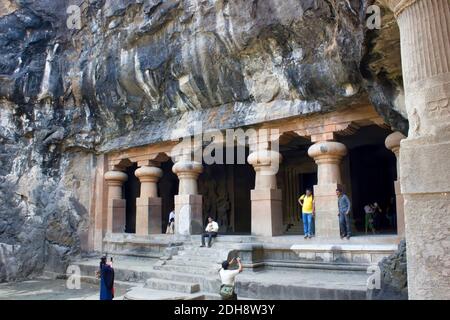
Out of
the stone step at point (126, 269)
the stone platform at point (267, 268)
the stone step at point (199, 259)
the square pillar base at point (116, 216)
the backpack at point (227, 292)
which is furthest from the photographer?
the square pillar base at point (116, 216)

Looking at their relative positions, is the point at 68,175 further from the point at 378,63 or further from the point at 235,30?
the point at 378,63

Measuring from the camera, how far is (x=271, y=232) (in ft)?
27.6

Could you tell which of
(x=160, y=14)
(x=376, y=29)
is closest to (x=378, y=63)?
(x=376, y=29)

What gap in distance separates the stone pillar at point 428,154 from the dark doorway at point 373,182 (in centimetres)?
904

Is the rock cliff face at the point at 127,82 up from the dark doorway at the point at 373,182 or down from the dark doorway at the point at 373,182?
up

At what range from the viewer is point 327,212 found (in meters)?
7.77

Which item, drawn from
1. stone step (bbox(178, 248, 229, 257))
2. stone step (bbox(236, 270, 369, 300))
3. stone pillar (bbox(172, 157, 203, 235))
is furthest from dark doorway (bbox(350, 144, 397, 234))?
stone step (bbox(178, 248, 229, 257))

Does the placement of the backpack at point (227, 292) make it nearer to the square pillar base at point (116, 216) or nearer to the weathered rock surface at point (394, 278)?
the weathered rock surface at point (394, 278)

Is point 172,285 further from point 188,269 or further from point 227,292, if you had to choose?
point 227,292

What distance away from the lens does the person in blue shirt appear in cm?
745

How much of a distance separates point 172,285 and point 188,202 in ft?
9.16

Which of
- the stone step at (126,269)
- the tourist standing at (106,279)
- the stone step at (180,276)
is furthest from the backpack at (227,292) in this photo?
the stone step at (126,269)

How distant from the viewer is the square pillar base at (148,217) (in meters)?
10.7

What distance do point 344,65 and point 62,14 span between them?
7838 millimetres
